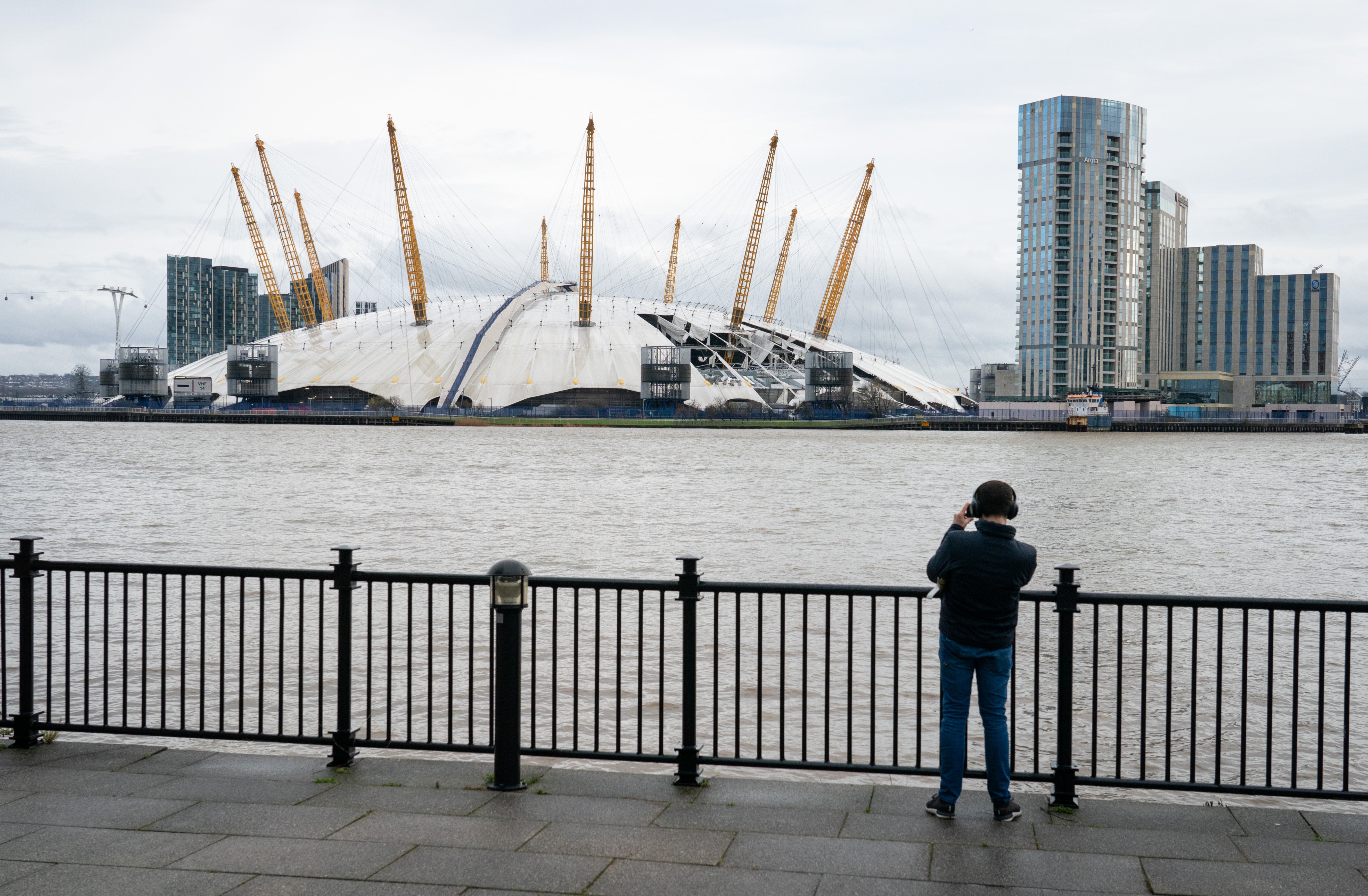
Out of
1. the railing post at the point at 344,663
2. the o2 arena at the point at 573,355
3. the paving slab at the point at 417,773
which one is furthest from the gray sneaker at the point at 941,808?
the o2 arena at the point at 573,355

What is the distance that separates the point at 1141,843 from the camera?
20.4 ft

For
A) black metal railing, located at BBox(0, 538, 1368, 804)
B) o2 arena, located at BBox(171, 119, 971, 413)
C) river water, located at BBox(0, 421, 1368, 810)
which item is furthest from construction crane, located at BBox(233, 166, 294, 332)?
black metal railing, located at BBox(0, 538, 1368, 804)

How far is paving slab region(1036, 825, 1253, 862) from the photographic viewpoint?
237 inches

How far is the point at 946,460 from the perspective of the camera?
8419 centimetres

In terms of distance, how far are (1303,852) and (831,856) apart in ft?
8.42

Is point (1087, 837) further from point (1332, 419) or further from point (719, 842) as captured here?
point (1332, 419)

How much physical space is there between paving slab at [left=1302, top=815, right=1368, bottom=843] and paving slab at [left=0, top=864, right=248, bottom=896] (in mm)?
5897

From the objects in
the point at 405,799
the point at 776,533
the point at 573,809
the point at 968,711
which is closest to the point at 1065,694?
the point at 968,711

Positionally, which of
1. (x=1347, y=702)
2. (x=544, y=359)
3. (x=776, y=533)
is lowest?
(x=776, y=533)

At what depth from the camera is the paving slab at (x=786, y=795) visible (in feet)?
22.4

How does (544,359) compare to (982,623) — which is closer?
(982,623)

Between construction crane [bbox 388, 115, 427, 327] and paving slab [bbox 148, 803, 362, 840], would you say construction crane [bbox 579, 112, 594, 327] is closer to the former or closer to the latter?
construction crane [bbox 388, 115, 427, 327]

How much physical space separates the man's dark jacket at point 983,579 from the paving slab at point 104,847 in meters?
4.36

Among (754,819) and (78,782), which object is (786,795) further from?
(78,782)
